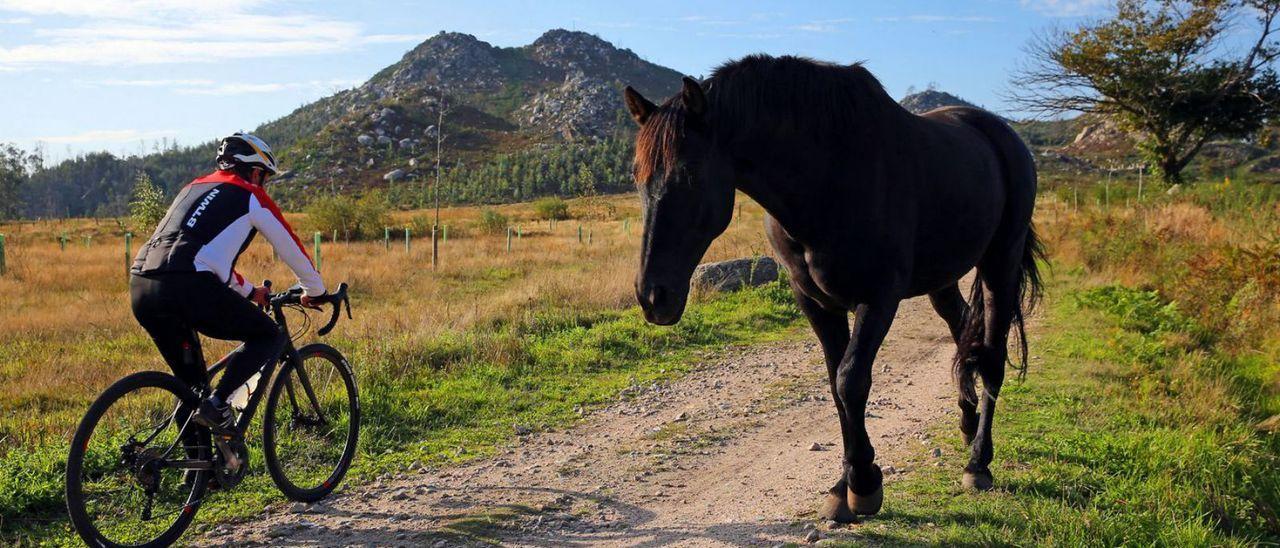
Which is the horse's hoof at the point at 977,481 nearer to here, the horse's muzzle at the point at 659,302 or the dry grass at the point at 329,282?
the horse's muzzle at the point at 659,302

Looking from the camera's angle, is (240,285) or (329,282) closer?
(240,285)

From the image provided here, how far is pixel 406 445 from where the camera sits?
18.8 ft

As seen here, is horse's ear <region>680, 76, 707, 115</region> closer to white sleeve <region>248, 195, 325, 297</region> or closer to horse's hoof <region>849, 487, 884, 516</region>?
horse's hoof <region>849, 487, 884, 516</region>

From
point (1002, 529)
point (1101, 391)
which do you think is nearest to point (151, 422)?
point (1002, 529)

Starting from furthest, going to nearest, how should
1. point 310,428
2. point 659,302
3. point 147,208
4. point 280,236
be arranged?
point 147,208, point 310,428, point 280,236, point 659,302

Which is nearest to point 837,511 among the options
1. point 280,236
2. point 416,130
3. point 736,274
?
point 280,236

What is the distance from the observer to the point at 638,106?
336cm

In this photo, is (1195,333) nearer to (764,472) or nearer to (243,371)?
(764,472)

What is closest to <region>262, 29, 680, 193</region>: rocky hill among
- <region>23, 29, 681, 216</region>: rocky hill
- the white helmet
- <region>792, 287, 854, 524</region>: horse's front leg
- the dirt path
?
<region>23, 29, 681, 216</region>: rocky hill

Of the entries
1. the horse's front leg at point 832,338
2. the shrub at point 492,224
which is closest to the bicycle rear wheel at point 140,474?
the horse's front leg at point 832,338

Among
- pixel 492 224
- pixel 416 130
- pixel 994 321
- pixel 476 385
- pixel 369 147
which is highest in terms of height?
pixel 416 130

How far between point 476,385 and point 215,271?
3.49 metres

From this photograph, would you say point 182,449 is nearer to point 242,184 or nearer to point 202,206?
point 202,206

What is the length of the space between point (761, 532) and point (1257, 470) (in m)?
3.68
